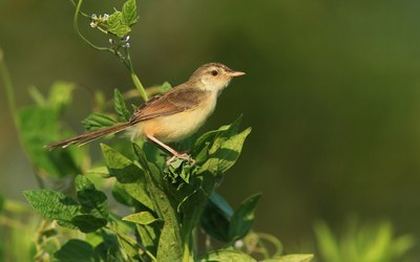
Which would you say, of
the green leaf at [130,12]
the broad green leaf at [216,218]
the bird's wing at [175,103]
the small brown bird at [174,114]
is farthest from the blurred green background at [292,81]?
the green leaf at [130,12]

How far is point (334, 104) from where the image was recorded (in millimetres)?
6082

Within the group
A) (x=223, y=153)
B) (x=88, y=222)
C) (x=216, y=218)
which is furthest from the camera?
(x=216, y=218)

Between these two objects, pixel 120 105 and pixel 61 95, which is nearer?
pixel 120 105

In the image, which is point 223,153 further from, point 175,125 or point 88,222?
point 175,125

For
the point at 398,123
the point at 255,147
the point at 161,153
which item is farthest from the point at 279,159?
the point at 161,153

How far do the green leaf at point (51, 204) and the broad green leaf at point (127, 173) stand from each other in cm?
13

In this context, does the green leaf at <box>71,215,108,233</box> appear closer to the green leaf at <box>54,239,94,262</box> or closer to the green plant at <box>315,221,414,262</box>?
the green leaf at <box>54,239,94,262</box>

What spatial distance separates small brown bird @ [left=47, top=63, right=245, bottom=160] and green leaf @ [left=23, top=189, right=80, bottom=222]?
429 millimetres

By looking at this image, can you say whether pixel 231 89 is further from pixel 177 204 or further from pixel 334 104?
pixel 177 204

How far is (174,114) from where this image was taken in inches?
112

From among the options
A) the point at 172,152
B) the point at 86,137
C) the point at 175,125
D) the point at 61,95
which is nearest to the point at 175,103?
the point at 175,125

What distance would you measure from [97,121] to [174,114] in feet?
2.82

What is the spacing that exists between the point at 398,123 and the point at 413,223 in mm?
603

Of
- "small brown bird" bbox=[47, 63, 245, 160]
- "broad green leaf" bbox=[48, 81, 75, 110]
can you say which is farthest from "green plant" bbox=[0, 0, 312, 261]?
"broad green leaf" bbox=[48, 81, 75, 110]
